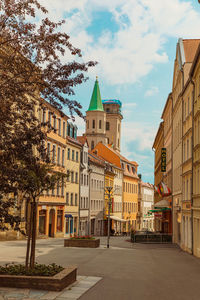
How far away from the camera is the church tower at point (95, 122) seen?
389ft

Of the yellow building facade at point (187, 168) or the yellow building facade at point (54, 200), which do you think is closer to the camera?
the yellow building facade at point (187, 168)

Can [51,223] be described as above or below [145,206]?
below

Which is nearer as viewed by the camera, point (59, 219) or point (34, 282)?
point (34, 282)

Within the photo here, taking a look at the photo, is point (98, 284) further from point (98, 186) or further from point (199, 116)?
point (98, 186)

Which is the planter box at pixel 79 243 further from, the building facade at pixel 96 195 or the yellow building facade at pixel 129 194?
the yellow building facade at pixel 129 194

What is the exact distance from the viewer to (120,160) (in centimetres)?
9031

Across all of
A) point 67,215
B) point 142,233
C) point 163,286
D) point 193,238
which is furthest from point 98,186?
point 163,286

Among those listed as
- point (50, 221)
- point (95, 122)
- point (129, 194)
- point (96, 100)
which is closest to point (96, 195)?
point (50, 221)

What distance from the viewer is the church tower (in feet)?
389

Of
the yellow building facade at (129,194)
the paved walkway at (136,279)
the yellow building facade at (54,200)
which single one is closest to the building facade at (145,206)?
the yellow building facade at (129,194)

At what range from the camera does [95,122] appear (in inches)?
4712

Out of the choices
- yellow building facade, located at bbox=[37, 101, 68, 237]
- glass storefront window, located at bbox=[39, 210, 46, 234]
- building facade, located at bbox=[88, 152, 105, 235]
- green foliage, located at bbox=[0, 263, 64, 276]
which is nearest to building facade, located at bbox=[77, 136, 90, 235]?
building facade, located at bbox=[88, 152, 105, 235]

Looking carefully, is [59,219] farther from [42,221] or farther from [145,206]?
[145,206]

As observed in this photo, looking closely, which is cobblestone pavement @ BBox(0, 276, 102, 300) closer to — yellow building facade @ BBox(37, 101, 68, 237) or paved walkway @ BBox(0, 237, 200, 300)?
paved walkway @ BBox(0, 237, 200, 300)
